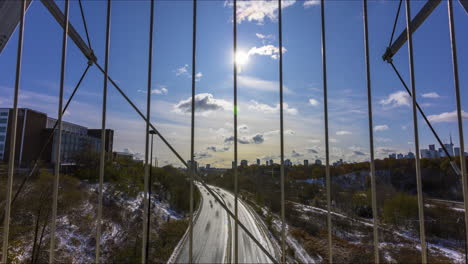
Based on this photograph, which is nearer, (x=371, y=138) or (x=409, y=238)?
(x=371, y=138)

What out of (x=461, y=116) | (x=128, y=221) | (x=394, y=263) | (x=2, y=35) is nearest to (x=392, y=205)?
(x=394, y=263)

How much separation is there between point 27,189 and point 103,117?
13394 mm

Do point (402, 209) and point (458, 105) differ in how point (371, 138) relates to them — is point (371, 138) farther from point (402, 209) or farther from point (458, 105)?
point (402, 209)

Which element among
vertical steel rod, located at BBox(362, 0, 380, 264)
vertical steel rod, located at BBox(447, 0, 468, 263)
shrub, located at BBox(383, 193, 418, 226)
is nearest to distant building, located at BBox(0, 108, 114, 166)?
vertical steel rod, located at BBox(362, 0, 380, 264)

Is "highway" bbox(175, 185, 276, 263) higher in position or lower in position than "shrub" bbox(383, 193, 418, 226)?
lower

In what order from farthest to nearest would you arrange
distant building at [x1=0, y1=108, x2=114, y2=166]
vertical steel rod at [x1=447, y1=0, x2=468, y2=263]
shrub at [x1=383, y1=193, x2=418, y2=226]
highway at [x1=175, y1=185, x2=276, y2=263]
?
shrub at [x1=383, y1=193, x2=418, y2=226]
highway at [x1=175, y1=185, x2=276, y2=263]
distant building at [x1=0, y1=108, x2=114, y2=166]
vertical steel rod at [x1=447, y1=0, x2=468, y2=263]

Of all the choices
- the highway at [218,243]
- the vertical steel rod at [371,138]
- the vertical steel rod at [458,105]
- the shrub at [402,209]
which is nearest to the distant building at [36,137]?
the highway at [218,243]

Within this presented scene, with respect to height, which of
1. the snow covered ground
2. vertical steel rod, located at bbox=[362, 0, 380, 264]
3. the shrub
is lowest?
the snow covered ground

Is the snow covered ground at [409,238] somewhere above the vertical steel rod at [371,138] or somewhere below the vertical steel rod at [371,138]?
below

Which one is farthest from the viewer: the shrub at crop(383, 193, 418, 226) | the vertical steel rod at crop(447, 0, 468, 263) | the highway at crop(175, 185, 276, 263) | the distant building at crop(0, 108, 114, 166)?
the shrub at crop(383, 193, 418, 226)

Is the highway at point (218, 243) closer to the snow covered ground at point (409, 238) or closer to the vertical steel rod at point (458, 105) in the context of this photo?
the snow covered ground at point (409, 238)

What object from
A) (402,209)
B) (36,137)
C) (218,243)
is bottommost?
(218,243)

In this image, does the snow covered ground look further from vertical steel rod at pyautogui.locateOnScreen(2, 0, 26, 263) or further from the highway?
vertical steel rod at pyautogui.locateOnScreen(2, 0, 26, 263)

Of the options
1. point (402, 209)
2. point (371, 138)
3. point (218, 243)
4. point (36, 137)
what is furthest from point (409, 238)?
point (36, 137)
